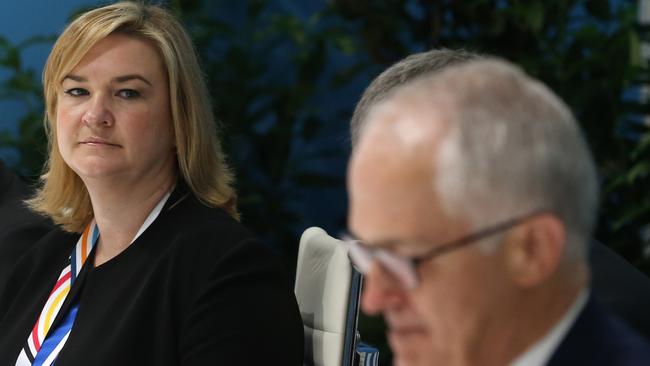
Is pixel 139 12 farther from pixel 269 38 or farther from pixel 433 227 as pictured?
pixel 269 38

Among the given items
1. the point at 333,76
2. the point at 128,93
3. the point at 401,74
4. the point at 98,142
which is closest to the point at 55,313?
the point at 98,142

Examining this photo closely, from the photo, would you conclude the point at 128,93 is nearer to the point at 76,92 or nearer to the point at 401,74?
the point at 76,92

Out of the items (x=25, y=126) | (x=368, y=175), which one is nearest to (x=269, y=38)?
(x=25, y=126)

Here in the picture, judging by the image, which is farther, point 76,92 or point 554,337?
point 76,92

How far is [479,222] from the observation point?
1.12m

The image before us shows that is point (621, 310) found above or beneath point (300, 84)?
above

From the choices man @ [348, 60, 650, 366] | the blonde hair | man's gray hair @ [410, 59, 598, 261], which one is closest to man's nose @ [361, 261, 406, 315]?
man @ [348, 60, 650, 366]

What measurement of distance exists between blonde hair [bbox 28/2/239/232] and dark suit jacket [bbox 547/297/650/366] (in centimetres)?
129

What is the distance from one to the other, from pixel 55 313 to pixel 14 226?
428 mm

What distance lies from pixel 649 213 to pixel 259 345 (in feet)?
6.89

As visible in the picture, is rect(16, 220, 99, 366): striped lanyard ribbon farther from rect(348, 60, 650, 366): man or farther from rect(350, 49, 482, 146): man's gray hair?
rect(348, 60, 650, 366): man

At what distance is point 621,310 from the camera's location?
188 cm

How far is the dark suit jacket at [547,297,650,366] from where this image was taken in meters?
1.19

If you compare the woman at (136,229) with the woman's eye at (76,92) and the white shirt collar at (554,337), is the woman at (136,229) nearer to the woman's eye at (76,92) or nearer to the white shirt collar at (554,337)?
the woman's eye at (76,92)
